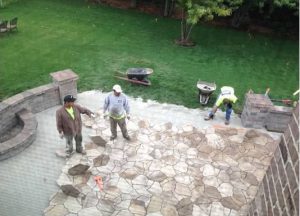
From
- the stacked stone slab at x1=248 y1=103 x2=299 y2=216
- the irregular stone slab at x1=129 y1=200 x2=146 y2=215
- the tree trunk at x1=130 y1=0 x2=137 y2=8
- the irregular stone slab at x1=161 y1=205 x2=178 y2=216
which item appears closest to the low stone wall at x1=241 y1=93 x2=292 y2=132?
the irregular stone slab at x1=161 y1=205 x2=178 y2=216

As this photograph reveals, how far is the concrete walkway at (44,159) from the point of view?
24.8 feet

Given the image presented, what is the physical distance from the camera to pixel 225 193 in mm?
8055

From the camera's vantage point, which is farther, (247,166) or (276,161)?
(247,166)

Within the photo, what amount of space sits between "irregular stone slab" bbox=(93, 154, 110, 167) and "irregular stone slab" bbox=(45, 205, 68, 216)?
56.0 inches

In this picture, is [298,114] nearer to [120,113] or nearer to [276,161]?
[276,161]

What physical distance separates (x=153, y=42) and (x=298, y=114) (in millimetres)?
12189

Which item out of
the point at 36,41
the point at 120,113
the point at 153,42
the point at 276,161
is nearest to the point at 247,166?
the point at 120,113

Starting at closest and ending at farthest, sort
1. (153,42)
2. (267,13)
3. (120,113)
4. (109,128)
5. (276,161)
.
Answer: (276,161) → (120,113) → (109,128) → (153,42) → (267,13)

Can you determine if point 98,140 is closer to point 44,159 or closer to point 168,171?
point 44,159

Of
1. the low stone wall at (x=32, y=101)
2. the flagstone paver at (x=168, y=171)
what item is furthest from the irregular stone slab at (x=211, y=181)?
the low stone wall at (x=32, y=101)

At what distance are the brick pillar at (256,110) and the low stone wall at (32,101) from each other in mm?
4850

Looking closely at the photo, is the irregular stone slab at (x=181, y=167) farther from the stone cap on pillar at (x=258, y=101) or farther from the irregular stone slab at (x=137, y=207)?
the stone cap on pillar at (x=258, y=101)

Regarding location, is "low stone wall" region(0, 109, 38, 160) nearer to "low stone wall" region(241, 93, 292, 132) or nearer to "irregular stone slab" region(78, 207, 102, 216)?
"irregular stone slab" region(78, 207, 102, 216)

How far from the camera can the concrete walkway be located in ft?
24.8
